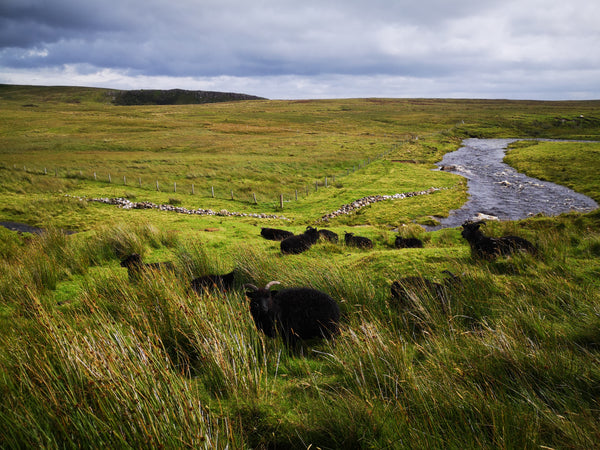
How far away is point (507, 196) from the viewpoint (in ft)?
90.9

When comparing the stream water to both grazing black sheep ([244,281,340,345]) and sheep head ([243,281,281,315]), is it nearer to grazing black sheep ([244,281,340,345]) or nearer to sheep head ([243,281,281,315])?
grazing black sheep ([244,281,340,345])

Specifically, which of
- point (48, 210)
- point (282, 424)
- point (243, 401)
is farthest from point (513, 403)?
point (48, 210)

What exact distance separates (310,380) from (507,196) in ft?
99.3

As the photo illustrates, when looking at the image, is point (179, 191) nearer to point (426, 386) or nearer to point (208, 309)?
point (208, 309)

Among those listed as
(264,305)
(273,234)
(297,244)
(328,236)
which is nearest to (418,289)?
(264,305)

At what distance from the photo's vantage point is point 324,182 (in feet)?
A: 121

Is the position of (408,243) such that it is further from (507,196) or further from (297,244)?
(507,196)

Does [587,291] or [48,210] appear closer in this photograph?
[587,291]

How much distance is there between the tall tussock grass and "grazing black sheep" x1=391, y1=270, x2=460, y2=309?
13 centimetres

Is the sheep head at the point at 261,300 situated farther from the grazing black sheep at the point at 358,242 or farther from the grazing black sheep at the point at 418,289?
the grazing black sheep at the point at 358,242

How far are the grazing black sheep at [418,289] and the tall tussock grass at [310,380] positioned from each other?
0.13m

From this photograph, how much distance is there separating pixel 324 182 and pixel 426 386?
34.5m

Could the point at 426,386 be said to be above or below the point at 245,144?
below

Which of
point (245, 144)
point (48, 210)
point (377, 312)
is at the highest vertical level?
point (245, 144)
